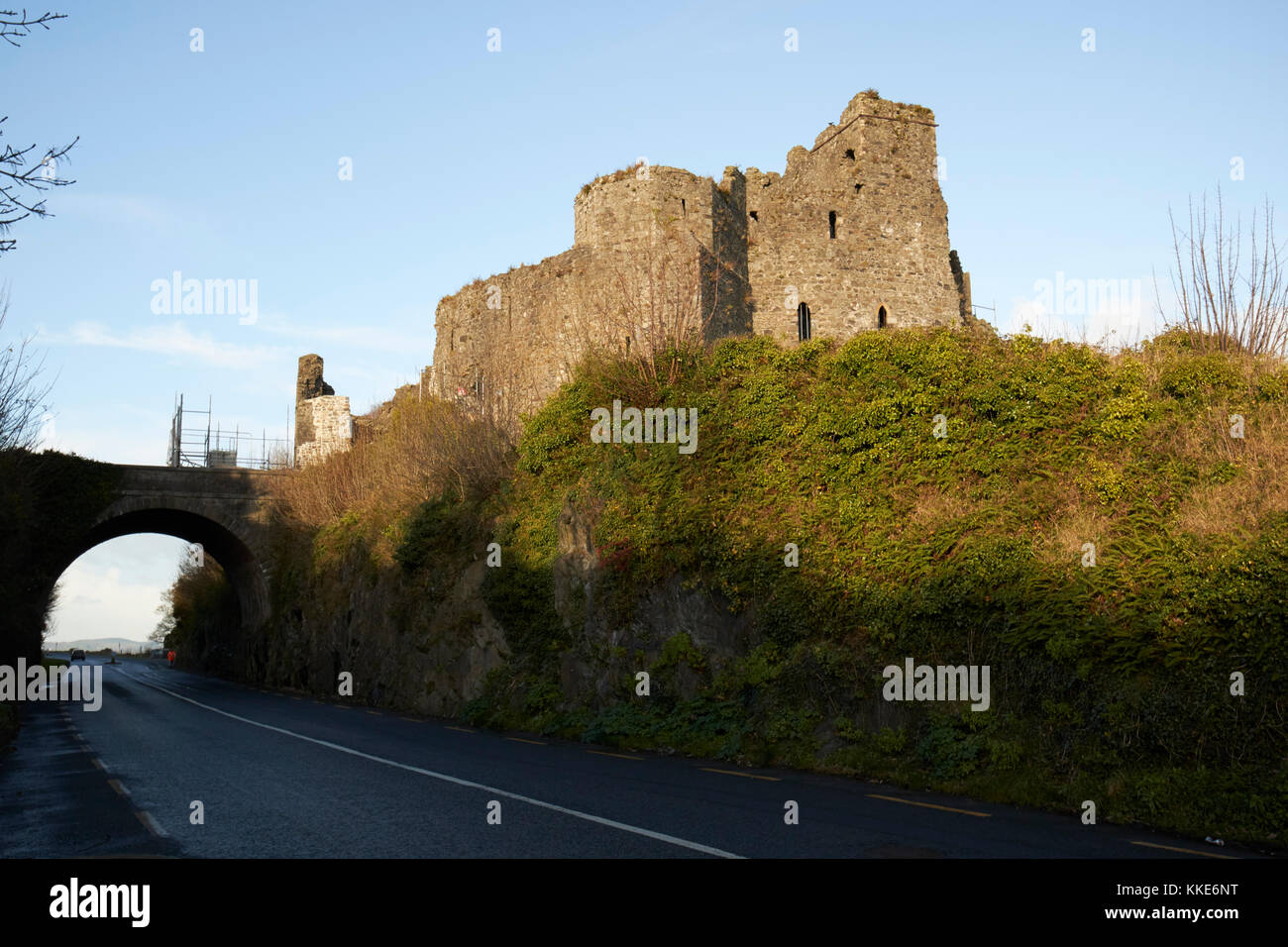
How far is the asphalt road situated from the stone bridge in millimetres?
21422

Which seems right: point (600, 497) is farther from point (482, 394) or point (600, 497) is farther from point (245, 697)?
point (245, 697)

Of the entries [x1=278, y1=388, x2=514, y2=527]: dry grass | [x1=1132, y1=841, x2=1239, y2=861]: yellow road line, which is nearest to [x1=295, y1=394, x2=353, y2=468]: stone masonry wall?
[x1=278, y1=388, x2=514, y2=527]: dry grass

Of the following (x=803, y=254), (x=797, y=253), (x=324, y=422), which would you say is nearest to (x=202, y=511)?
(x=324, y=422)

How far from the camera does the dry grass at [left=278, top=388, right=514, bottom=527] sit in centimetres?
2573

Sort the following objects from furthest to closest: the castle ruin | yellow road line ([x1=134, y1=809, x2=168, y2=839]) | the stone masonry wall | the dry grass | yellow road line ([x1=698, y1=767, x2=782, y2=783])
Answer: the stone masonry wall
the castle ruin
the dry grass
yellow road line ([x1=698, y1=767, x2=782, y2=783])
yellow road line ([x1=134, y1=809, x2=168, y2=839])

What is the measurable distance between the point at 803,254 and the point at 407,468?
14.1m

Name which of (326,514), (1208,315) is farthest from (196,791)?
(326,514)

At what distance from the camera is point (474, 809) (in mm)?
9086

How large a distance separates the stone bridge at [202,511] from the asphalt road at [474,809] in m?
21.4

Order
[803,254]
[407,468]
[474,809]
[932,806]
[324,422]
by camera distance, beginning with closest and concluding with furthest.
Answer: [474,809] → [932,806] → [407,468] → [803,254] → [324,422]

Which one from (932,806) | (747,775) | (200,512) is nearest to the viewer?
(932,806)

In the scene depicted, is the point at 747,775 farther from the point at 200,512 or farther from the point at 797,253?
the point at 200,512

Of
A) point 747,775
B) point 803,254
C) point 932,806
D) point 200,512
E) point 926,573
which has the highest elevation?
point 803,254

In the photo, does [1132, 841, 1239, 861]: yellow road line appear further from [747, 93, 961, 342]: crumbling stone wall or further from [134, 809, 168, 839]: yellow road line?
[747, 93, 961, 342]: crumbling stone wall
